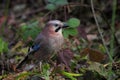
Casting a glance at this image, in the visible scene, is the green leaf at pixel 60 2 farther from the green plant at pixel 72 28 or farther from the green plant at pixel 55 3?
the green plant at pixel 72 28

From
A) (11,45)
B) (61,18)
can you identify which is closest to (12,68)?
(11,45)

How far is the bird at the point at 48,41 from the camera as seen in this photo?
404 cm

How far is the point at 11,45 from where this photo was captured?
5715 millimetres

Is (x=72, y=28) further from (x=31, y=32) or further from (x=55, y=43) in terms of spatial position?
(x=31, y=32)

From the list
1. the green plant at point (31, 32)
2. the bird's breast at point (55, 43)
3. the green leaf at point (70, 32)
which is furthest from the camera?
the green plant at point (31, 32)

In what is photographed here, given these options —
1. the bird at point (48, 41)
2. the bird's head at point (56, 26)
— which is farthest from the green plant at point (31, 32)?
the bird's head at point (56, 26)

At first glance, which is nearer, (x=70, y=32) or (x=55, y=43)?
(x=55, y=43)

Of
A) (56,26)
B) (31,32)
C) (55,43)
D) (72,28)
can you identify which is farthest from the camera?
(31,32)

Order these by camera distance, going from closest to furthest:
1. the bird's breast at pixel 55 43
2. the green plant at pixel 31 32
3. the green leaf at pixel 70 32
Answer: the bird's breast at pixel 55 43, the green leaf at pixel 70 32, the green plant at pixel 31 32

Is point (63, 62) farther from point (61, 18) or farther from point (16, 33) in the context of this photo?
point (61, 18)

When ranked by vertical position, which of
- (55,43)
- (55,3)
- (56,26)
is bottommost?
(55,43)

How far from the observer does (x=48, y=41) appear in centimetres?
406

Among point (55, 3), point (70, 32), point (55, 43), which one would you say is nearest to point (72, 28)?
point (70, 32)

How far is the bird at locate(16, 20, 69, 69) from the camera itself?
13.3ft
